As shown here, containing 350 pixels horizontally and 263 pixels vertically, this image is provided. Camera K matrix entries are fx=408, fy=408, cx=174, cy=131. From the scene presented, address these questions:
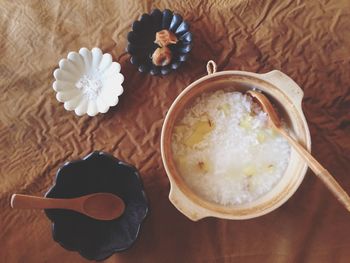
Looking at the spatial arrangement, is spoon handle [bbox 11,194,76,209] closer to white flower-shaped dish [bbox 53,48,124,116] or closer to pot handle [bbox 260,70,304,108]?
white flower-shaped dish [bbox 53,48,124,116]

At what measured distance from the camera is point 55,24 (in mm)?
1127

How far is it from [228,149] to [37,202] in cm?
42

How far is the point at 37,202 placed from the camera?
2.79 feet

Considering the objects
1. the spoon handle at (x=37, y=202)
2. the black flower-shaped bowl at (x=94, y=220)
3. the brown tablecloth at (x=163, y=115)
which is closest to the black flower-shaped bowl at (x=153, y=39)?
the brown tablecloth at (x=163, y=115)

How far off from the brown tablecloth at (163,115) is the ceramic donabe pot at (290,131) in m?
0.11

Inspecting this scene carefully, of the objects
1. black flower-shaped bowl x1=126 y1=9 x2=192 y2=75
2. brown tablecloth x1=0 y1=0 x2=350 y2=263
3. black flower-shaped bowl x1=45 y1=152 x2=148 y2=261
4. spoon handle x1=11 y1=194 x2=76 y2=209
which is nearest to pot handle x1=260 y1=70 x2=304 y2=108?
brown tablecloth x1=0 y1=0 x2=350 y2=263

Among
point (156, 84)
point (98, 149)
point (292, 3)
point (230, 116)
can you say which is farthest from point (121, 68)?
point (292, 3)

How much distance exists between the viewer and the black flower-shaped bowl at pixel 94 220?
895 mm

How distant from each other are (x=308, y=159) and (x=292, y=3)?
46 cm

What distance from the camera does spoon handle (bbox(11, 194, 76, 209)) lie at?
2.73 ft

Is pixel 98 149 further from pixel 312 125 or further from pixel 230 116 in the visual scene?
pixel 312 125

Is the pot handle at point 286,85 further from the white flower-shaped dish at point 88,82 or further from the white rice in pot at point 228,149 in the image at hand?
the white flower-shaped dish at point 88,82

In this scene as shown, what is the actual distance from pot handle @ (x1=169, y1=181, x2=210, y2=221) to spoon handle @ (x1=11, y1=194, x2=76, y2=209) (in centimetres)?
24

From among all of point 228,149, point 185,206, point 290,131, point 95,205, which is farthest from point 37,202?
point 290,131
